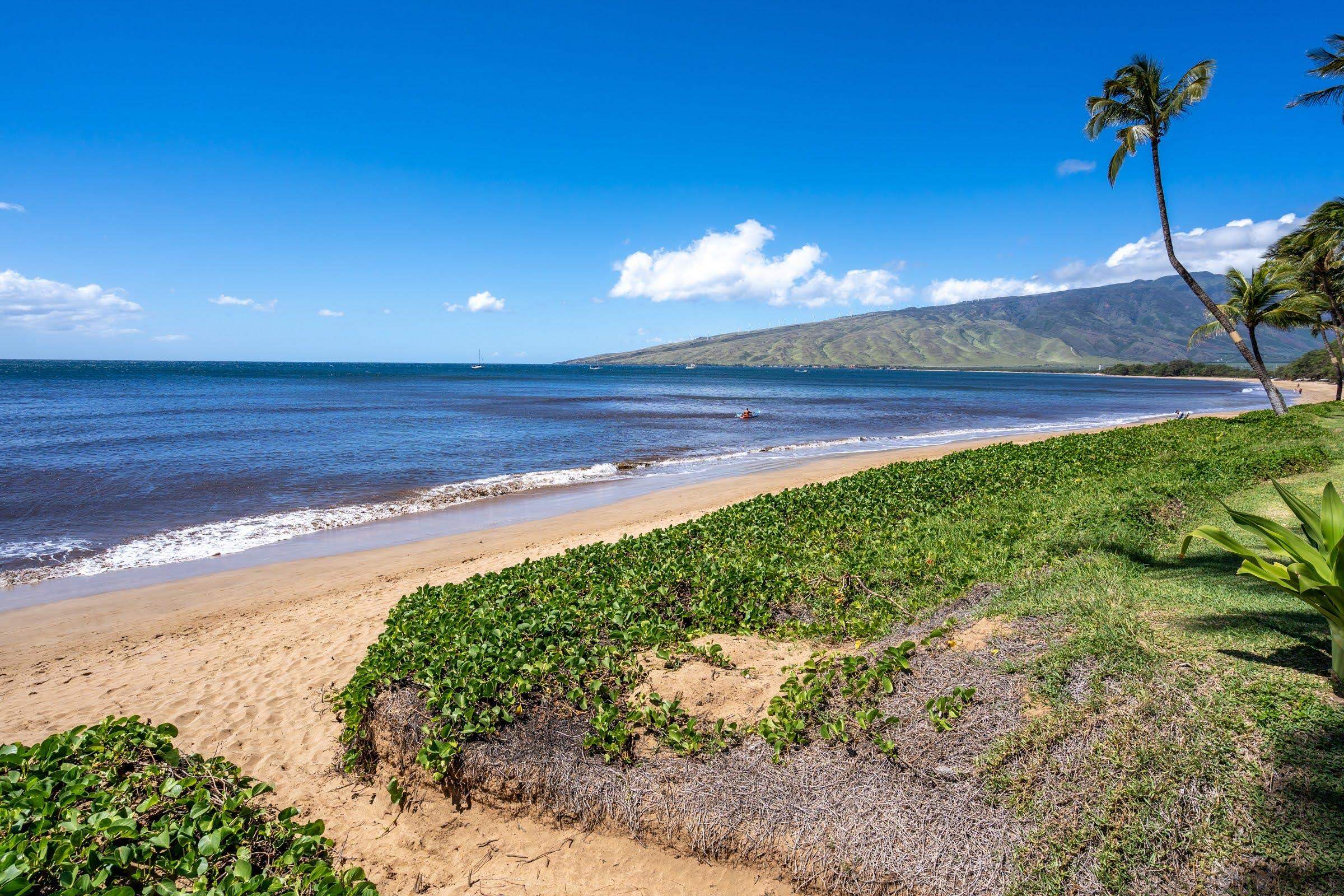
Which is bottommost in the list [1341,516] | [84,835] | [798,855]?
[798,855]

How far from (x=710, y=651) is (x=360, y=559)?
36.2ft

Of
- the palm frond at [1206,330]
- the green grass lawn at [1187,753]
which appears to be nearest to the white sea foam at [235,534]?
the green grass lawn at [1187,753]

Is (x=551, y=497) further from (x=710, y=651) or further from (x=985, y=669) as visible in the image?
(x=985, y=669)

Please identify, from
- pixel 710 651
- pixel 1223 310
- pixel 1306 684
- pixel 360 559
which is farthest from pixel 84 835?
pixel 1223 310

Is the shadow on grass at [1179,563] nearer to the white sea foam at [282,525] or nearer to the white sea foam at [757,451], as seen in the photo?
the white sea foam at [282,525]

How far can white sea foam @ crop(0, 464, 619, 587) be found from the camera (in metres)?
13.5

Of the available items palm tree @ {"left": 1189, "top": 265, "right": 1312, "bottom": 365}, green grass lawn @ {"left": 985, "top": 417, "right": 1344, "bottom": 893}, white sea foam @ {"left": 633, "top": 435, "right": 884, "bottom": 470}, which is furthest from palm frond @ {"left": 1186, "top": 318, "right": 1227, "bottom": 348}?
green grass lawn @ {"left": 985, "top": 417, "right": 1344, "bottom": 893}

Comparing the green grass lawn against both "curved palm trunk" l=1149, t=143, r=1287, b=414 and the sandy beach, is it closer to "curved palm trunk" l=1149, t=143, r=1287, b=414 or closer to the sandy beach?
the sandy beach

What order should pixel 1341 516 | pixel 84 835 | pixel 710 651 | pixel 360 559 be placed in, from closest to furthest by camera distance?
pixel 84 835 < pixel 1341 516 < pixel 710 651 < pixel 360 559

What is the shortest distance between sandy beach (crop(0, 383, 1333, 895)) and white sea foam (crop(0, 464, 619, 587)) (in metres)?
2.18

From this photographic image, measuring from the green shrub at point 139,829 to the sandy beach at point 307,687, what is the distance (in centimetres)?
104

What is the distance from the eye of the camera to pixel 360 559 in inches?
554

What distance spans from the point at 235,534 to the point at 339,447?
15.6 meters

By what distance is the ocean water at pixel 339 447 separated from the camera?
656 inches
